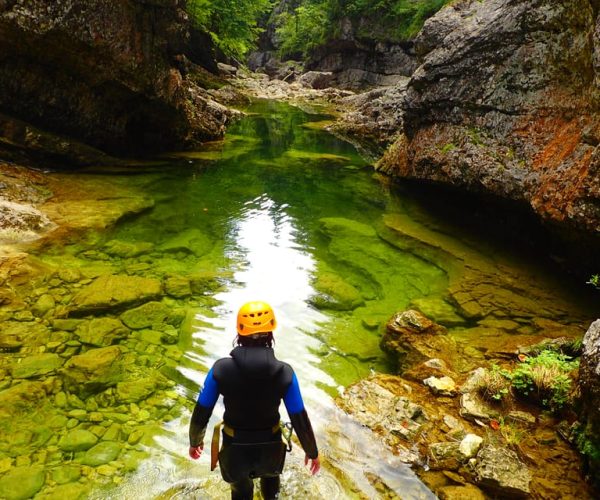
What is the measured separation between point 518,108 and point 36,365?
11.2 meters

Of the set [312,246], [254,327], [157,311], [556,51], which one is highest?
[556,51]

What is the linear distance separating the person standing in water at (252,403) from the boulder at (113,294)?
4.01m

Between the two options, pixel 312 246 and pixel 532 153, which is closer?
pixel 532 153

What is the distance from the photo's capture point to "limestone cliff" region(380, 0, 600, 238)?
8156mm

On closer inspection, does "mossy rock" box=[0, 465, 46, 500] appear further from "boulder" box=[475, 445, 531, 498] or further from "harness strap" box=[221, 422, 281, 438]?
"boulder" box=[475, 445, 531, 498]

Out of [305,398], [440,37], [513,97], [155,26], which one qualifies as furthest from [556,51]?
[155,26]

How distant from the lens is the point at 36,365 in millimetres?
5465

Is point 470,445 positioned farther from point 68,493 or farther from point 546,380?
point 68,493

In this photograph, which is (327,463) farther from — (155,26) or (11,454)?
(155,26)

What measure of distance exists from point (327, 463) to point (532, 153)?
8478 millimetres

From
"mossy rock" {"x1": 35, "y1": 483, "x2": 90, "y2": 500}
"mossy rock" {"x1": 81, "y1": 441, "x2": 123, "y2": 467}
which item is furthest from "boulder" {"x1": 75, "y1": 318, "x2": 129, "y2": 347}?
"mossy rock" {"x1": 35, "y1": 483, "x2": 90, "y2": 500}

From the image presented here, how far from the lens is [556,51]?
368 inches

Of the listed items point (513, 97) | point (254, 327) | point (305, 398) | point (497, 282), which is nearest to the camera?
point (254, 327)

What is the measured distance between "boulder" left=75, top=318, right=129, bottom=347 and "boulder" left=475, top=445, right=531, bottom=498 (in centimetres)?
495
